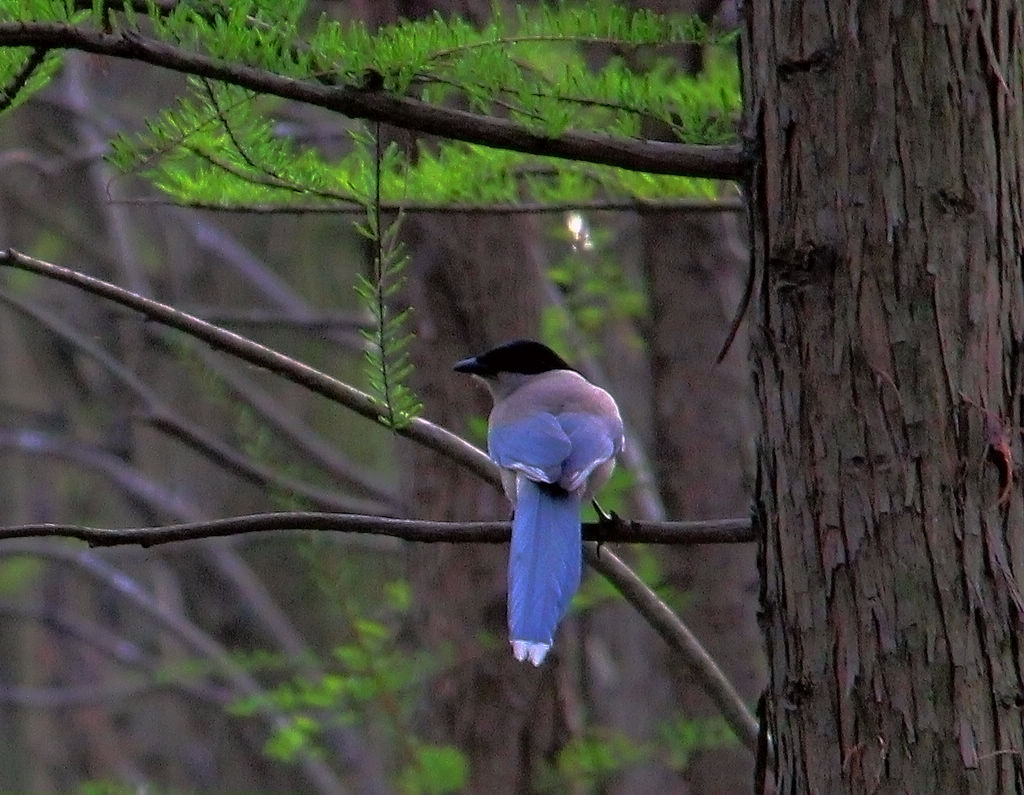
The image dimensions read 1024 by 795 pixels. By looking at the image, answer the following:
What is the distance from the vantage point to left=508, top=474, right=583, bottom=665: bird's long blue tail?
262cm

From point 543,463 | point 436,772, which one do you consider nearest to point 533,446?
point 543,463

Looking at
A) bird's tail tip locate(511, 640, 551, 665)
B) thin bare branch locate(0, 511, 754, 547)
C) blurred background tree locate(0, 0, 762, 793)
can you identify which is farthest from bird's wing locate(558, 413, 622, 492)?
thin bare branch locate(0, 511, 754, 547)

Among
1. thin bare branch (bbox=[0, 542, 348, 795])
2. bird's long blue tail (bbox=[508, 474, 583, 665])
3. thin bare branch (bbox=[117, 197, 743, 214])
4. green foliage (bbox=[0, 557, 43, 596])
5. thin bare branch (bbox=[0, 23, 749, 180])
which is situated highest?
thin bare branch (bbox=[0, 23, 749, 180])

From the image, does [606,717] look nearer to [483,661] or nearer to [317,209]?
[483,661]

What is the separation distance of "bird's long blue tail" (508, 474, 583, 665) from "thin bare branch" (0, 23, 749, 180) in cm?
78

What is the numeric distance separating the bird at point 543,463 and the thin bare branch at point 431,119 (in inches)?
30.4

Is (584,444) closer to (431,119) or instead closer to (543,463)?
(543,463)

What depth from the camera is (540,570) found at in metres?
2.79

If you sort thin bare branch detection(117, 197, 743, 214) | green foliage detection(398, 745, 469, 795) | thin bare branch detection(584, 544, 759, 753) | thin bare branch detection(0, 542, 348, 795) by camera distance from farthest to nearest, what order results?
thin bare branch detection(0, 542, 348, 795)
green foliage detection(398, 745, 469, 795)
thin bare branch detection(584, 544, 759, 753)
thin bare branch detection(117, 197, 743, 214)

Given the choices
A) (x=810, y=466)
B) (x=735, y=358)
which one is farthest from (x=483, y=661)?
(x=810, y=466)

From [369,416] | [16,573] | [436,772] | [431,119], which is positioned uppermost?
[431,119]

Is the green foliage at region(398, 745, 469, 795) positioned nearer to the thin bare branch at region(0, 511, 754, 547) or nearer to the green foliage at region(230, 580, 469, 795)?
the green foliage at region(230, 580, 469, 795)

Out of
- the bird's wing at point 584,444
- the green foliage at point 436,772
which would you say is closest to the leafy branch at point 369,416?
the bird's wing at point 584,444

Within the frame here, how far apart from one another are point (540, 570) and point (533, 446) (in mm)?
723
